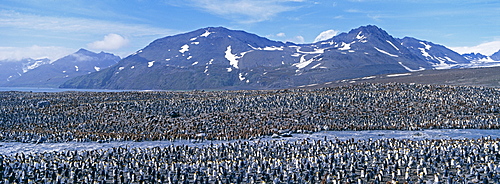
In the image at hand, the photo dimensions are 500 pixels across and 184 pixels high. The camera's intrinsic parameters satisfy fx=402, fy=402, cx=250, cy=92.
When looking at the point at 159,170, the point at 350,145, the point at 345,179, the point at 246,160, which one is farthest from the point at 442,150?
the point at 159,170

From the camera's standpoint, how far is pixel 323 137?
93.5 ft

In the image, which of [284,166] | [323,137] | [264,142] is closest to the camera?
[284,166]

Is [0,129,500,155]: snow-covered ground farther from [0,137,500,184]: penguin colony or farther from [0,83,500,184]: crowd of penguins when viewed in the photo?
[0,137,500,184]: penguin colony

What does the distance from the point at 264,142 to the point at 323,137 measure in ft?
18.3

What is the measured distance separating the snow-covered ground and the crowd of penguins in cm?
101

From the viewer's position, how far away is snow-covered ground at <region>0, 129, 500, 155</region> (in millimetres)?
26862

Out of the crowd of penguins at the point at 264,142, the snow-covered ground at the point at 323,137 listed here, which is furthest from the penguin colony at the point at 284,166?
the snow-covered ground at the point at 323,137

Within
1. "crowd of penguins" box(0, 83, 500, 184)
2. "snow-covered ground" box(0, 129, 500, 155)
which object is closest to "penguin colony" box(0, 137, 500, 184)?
"crowd of penguins" box(0, 83, 500, 184)

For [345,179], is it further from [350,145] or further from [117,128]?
[117,128]

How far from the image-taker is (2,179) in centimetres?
1669

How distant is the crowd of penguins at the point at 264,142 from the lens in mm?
16594

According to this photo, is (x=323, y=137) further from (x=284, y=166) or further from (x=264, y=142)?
(x=284, y=166)

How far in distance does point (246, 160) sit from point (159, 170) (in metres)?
4.08

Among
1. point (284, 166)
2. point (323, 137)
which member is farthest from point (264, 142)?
point (284, 166)
